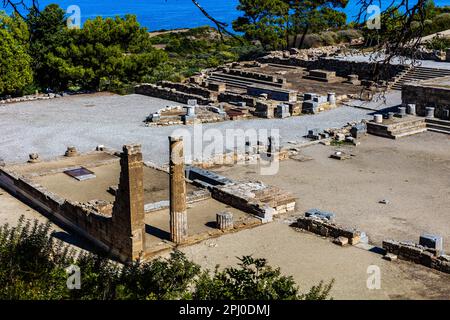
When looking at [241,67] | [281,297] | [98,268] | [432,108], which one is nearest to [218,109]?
[432,108]

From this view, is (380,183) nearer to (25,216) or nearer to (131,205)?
(131,205)

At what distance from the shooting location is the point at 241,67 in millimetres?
45625

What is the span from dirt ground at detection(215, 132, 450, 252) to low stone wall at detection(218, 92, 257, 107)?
8.56 metres

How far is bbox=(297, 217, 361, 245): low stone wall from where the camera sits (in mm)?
15509

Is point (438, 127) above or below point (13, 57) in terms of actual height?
below

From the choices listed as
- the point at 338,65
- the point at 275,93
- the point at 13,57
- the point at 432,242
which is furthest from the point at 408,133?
the point at 13,57

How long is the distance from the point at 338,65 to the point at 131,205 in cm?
2998

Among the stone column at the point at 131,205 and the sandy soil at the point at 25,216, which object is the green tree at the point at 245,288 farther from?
the sandy soil at the point at 25,216

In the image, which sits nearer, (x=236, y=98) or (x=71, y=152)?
(x=71, y=152)

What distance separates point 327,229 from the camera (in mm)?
16000

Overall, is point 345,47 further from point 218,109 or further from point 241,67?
point 218,109

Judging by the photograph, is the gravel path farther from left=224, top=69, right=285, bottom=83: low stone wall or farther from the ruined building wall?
left=224, top=69, right=285, bottom=83: low stone wall

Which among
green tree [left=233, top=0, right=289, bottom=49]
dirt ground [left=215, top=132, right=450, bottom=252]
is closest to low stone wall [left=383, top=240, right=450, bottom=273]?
dirt ground [left=215, top=132, right=450, bottom=252]

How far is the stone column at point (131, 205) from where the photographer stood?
46.8 feet
